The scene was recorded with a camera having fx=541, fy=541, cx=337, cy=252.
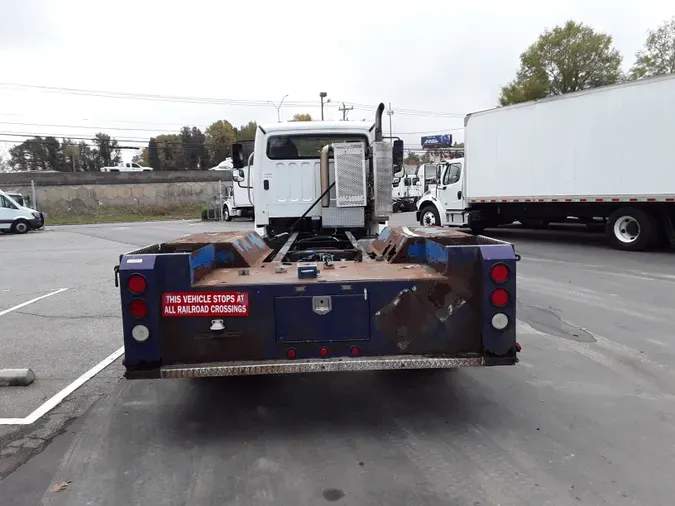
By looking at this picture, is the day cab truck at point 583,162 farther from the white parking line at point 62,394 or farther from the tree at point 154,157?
the tree at point 154,157

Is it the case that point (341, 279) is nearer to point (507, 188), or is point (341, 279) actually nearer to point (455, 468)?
point (455, 468)

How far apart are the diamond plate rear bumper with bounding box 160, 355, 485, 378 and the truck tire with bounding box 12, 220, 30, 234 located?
90.3 ft

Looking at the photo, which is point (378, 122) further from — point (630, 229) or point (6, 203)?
point (6, 203)

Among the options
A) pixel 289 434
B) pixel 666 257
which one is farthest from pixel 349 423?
pixel 666 257

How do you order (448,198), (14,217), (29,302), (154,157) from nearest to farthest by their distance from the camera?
(29,302) → (448,198) → (14,217) → (154,157)

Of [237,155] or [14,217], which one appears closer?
[237,155]

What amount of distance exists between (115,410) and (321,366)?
6.13ft

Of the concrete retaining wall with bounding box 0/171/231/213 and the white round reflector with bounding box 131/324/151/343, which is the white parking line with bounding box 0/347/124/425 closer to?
the white round reflector with bounding box 131/324/151/343

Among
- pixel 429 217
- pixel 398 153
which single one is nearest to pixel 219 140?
pixel 429 217

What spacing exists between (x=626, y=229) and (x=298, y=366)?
12301mm

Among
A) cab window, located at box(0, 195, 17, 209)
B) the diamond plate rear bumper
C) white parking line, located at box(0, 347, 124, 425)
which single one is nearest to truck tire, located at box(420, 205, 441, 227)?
white parking line, located at box(0, 347, 124, 425)

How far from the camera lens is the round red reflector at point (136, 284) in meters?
3.58

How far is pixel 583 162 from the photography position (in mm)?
13633

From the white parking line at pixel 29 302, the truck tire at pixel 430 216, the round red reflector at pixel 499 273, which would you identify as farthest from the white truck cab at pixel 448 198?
the round red reflector at pixel 499 273
